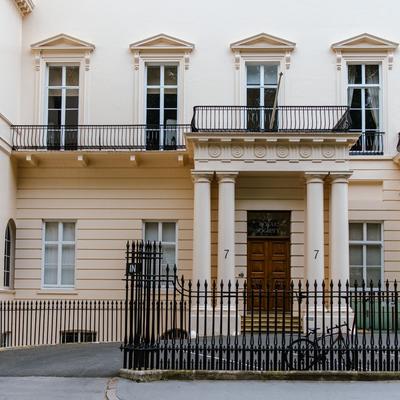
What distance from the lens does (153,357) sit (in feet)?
41.3

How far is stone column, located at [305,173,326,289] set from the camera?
2055 cm

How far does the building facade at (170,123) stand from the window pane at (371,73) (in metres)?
0.03

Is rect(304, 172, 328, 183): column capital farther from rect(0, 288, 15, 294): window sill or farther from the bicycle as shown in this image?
Answer: rect(0, 288, 15, 294): window sill

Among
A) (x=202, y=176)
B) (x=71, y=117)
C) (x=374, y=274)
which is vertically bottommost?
(x=374, y=274)

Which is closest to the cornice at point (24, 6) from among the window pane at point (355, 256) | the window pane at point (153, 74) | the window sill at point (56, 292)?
the window pane at point (153, 74)

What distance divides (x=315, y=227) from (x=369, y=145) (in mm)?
4128

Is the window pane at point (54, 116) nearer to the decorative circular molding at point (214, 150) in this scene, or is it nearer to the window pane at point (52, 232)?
the window pane at point (52, 232)

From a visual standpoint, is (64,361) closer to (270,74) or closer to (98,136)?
(98,136)

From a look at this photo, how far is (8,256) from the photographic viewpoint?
22.9 metres

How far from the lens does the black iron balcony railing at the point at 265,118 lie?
22.2 metres

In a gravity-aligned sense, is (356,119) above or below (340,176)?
above

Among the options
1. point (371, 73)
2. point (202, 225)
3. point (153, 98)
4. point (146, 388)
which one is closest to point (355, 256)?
point (202, 225)

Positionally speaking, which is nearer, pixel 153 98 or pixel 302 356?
pixel 302 356

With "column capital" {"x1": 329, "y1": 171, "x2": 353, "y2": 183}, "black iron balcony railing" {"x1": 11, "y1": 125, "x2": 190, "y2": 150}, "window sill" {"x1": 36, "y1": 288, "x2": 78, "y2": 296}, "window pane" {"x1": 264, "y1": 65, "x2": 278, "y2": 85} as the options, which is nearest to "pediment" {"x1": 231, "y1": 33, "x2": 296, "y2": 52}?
"window pane" {"x1": 264, "y1": 65, "x2": 278, "y2": 85}
